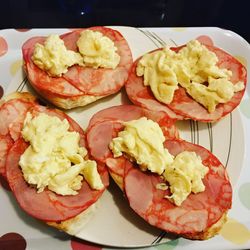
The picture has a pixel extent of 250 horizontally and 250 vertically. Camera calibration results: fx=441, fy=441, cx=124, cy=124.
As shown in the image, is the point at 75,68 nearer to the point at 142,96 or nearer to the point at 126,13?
the point at 142,96

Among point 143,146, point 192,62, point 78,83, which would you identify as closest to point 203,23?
point 192,62

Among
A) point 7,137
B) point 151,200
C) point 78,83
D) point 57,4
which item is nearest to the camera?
point 151,200

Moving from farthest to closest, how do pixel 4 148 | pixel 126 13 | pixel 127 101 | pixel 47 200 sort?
pixel 126 13, pixel 127 101, pixel 4 148, pixel 47 200

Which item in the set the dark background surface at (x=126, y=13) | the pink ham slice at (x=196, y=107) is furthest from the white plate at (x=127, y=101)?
the dark background surface at (x=126, y=13)

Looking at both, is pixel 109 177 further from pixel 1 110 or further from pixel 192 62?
pixel 192 62

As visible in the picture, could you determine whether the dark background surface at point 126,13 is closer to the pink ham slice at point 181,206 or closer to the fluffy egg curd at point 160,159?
the fluffy egg curd at point 160,159

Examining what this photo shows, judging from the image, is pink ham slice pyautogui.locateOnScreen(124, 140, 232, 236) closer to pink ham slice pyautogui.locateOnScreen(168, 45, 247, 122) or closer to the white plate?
the white plate

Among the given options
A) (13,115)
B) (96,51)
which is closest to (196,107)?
(96,51)
